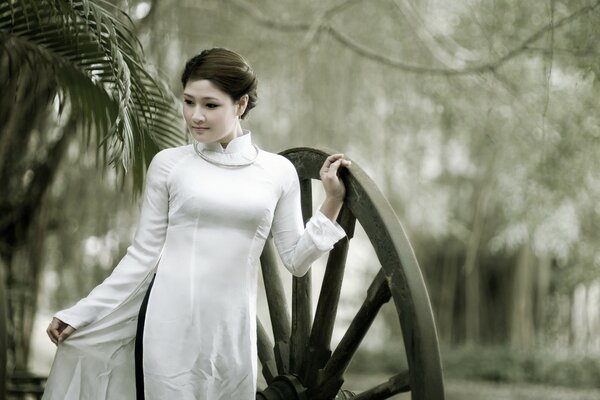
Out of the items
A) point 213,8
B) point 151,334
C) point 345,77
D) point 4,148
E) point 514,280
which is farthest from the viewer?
point 514,280

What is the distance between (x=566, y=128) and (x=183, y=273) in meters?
5.46

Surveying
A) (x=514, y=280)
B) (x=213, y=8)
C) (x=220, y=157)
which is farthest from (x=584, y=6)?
(x=514, y=280)

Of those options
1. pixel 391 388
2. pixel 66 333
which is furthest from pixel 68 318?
pixel 391 388

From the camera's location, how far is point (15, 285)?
18.1 ft

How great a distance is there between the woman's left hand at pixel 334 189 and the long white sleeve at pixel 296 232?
2 centimetres

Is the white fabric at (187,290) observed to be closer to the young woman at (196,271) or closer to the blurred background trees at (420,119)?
the young woman at (196,271)

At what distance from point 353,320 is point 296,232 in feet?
0.89

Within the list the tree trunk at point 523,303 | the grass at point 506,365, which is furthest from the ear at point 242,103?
the tree trunk at point 523,303

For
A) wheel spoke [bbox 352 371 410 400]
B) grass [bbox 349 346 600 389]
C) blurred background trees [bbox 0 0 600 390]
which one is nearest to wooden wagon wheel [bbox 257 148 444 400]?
wheel spoke [bbox 352 371 410 400]

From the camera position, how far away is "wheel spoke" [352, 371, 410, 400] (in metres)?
2.09

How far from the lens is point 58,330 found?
2.20 metres

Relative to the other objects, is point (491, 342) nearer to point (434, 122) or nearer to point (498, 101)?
point (434, 122)

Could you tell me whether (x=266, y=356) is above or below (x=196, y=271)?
below

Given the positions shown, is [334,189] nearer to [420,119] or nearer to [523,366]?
[420,119]
